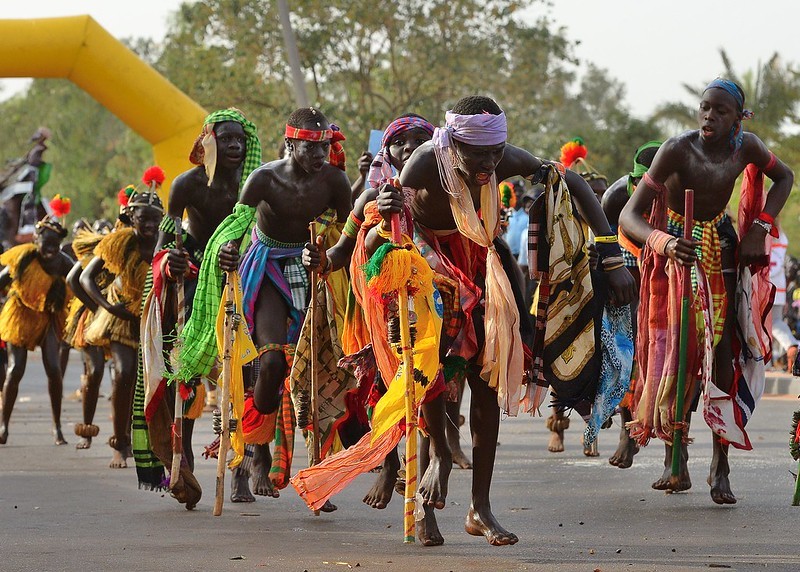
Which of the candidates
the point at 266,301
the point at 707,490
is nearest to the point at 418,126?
the point at 266,301

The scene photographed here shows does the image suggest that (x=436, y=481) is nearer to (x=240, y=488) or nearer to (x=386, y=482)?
(x=386, y=482)

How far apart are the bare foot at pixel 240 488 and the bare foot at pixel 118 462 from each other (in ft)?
7.75

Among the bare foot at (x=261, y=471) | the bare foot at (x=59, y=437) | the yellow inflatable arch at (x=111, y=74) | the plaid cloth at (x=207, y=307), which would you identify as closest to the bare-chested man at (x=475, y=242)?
the plaid cloth at (x=207, y=307)

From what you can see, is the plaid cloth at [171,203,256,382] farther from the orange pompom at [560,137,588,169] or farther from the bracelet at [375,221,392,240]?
the orange pompom at [560,137,588,169]

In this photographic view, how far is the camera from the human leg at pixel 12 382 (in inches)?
500

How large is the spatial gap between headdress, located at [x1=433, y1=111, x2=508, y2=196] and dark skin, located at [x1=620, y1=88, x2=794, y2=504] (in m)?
1.75

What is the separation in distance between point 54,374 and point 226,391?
539cm

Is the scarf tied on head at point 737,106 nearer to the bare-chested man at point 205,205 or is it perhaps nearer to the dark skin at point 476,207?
the dark skin at point 476,207

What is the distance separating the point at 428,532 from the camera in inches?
260

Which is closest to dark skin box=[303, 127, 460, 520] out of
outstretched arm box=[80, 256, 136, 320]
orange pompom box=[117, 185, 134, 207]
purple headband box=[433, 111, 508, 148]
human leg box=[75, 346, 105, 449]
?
purple headband box=[433, 111, 508, 148]

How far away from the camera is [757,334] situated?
26.9 feet

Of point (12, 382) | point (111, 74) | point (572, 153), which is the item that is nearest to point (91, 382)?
point (12, 382)

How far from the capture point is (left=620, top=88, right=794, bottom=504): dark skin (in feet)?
26.2

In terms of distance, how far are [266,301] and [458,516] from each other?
5.59 ft
